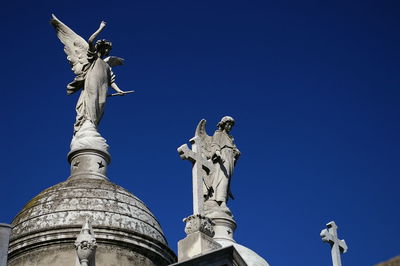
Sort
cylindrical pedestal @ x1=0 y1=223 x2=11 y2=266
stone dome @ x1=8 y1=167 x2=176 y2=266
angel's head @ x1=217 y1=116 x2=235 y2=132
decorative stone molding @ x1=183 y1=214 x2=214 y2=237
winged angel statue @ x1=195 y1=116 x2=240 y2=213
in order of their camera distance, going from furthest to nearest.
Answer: angel's head @ x1=217 y1=116 x2=235 y2=132
winged angel statue @ x1=195 y1=116 x2=240 y2=213
stone dome @ x1=8 y1=167 x2=176 y2=266
decorative stone molding @ x1=183 y1=214 x2=214 y2=237
cylindrical pedestal @ x1=0 y1=223 x2=11 y2=266

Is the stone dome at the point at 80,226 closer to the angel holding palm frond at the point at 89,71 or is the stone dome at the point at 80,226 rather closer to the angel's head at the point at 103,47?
the angel holding palm frond at the point at 89,71

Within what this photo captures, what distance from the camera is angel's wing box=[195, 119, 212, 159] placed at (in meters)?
16.2

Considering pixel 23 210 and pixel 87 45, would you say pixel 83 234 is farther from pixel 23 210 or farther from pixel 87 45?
pixel 87 45

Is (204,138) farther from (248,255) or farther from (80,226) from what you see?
(80,226)

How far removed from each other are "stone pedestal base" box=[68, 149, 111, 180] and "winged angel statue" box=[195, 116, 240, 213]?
89.1 inches

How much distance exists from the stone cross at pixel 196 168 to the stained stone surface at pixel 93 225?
198 cm

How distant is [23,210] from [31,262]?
1.22 metres

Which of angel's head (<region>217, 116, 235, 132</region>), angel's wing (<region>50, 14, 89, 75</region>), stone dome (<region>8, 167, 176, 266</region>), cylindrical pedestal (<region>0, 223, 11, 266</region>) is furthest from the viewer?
angel's wing (<region>50, 14, 89, 75</region>)

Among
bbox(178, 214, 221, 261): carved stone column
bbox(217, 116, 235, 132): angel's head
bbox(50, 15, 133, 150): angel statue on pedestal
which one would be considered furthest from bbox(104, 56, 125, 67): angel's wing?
bbox(178, 214, 221, 261): carved stone column

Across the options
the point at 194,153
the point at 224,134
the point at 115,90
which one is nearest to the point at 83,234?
the point at 194,153

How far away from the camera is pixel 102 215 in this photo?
53.0 ft

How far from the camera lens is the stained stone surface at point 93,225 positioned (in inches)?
622

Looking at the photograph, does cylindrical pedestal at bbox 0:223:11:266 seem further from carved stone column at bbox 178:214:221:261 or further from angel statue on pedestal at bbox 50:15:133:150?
angel statue on pedestal at bbox 50:15:133:150

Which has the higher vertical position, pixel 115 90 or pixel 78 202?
pixel 115 90
